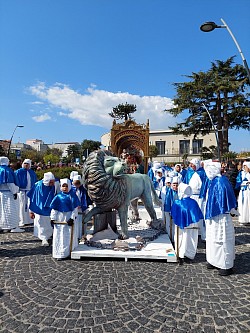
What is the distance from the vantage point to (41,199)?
6246 millimetres

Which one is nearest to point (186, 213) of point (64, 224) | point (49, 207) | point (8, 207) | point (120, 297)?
point (120, 297)

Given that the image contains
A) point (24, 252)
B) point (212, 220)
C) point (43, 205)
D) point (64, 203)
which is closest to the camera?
point (212, 220)

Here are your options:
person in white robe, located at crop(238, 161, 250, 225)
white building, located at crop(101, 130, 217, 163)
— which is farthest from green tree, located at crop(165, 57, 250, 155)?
white building, located at crop(101, 130, 217, 163)

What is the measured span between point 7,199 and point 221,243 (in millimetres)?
5791

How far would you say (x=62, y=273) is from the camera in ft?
14.3

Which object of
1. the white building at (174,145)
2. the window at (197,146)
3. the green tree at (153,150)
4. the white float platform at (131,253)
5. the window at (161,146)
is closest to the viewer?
the white float platform at (131,253)

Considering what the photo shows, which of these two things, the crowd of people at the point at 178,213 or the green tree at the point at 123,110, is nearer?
the crowd of people at the point at 178,213

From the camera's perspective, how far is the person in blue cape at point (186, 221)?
4.80 metres

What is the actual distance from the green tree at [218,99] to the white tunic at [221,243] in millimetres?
19843

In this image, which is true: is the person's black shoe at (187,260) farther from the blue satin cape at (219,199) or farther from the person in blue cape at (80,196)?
the person in blue cape at (80,196)

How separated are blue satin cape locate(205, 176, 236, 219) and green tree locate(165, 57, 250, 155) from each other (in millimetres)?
19510

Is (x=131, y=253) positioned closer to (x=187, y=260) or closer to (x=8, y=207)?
(x=187, y=260)

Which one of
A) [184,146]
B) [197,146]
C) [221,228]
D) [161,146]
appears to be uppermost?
[161,146]

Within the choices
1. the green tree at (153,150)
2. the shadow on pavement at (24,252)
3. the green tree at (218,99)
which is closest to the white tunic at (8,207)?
the shadow on pavement at (24,252)
